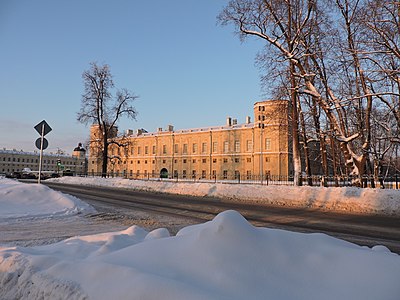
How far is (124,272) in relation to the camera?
2.90 metres

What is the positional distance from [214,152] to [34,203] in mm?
60844

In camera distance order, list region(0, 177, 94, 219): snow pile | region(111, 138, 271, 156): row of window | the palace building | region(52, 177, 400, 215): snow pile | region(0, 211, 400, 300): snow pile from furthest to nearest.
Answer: region(111, 138, 271, 156): row of window, the palace building, region(52, 177, 400, 215): snow pile, region(0, 177, 94, 219): snow pile, region(0, 211, 400, 300): snow pile

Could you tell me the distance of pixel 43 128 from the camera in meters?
14.8

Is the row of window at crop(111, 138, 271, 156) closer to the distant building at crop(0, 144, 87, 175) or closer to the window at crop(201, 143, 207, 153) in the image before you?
the window at crop(201, 143, 207, 153)

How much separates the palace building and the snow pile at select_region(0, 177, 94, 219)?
4371cm

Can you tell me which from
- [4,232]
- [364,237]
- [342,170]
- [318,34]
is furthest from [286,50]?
[342,170]

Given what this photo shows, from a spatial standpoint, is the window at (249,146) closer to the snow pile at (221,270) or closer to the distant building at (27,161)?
the snow pile at (221,270)

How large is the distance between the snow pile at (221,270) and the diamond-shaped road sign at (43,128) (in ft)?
40.3

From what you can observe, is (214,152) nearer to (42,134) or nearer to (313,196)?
(313,196)

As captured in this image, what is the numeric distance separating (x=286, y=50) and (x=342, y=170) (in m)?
23.9

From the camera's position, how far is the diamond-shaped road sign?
14.7 metres

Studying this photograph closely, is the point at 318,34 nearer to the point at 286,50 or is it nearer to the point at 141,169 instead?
the point at 286,50

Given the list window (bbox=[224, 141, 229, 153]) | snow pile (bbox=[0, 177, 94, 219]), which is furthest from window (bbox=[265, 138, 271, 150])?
snow pile (bbox=[0, 177, 94, 219])

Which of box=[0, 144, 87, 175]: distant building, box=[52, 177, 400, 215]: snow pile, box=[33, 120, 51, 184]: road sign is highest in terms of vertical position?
box=[0, 144, 87, 175]: distant building
